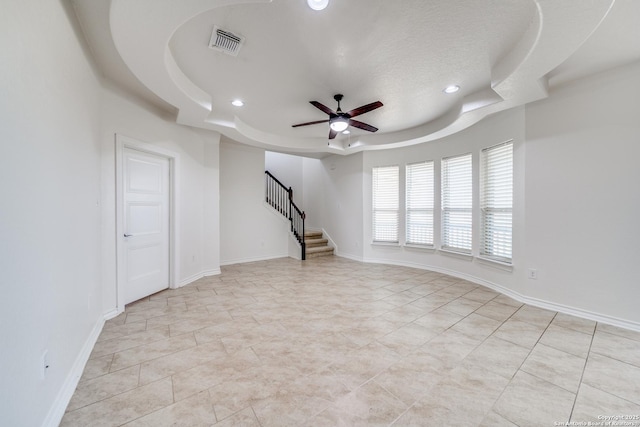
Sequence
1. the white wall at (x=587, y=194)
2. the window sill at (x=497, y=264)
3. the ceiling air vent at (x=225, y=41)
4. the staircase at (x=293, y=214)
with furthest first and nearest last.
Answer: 1. the staircase at (x=293, y=214)
2. the window sill at (x=497, y=264)
3. the white wall at (x=587, y=194)
4. the ceiling air vent at (x=225, y=41)

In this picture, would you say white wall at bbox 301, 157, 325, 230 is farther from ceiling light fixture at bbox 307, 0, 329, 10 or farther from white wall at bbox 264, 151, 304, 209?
ceiling light fixture at bbox 307, 0, 329, 10

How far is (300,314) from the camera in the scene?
10.5 feet

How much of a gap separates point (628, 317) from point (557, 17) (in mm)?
3158

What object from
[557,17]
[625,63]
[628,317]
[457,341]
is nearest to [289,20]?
[557,17]

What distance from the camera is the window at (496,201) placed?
387 centimetres

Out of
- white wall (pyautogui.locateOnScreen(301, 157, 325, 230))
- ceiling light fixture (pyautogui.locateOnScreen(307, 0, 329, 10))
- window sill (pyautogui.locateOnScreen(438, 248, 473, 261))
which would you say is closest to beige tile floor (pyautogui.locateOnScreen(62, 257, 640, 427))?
window sill (pyautogui.locateOnScreen(438, 248, 473, 261))

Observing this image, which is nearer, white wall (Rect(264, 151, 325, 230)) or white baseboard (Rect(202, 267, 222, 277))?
white baseboard (Rect(202, 267, 222, 277))

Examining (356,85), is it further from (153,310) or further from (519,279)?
(153,310)

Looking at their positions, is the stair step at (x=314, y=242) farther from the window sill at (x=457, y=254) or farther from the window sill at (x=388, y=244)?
the window sill at (x=457, y=254)

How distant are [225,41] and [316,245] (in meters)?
5.37

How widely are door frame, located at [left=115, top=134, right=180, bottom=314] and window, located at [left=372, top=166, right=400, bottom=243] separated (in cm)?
425

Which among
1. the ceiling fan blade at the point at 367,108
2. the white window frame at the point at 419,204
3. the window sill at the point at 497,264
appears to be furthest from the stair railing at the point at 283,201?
the window sill at the point at 497,264

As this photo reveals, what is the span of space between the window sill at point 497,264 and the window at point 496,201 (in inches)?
2.5

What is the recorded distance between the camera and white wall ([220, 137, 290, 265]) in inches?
232
